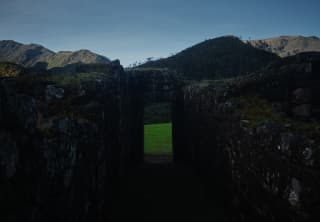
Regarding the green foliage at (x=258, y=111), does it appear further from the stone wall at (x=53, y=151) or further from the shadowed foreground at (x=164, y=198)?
the stone wall at (x=53, y=151)

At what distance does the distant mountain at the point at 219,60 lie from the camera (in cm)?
3375

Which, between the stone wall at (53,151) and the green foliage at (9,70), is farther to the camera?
the green foliage at (9,70)

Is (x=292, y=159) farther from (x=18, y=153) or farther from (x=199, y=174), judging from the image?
(x=199, y=174)

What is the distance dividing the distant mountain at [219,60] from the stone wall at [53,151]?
82.2ft

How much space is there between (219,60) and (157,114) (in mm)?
12956

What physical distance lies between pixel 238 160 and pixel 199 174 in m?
6.18

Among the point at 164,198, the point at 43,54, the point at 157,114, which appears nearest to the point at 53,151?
the point at 164,198

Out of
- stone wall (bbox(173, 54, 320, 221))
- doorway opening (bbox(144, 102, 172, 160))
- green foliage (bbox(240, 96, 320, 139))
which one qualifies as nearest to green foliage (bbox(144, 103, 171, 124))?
doorway opening (bbox(144, 102, 172, 160))

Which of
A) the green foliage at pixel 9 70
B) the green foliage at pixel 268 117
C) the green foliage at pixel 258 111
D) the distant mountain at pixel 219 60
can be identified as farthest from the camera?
the distant mountain at pixel 219 60

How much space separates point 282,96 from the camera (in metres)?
8.11

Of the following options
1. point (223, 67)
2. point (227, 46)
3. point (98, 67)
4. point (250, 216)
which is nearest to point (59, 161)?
point (250, 216)

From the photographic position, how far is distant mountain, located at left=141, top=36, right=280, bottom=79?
33750 mm

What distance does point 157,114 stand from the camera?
42781mm

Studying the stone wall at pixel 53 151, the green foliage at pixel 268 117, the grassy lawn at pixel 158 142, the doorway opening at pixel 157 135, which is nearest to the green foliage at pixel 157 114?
the doorway opening at pixel 157 135
